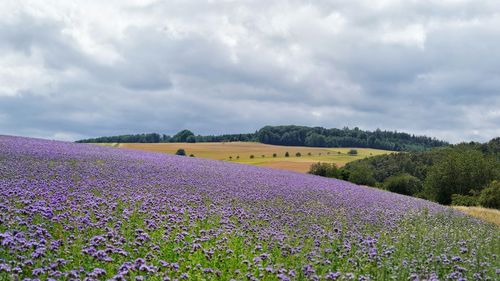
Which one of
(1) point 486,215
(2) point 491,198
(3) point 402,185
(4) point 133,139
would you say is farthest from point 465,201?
(4) point 133,139

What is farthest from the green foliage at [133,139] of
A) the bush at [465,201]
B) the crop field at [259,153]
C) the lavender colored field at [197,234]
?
the lavender colored field at [197,234]

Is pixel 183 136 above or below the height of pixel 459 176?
above

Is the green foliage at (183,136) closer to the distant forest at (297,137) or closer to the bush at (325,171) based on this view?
the distant forest at (297,137)

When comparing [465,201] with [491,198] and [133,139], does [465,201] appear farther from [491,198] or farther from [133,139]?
[133,139]

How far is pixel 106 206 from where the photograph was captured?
9492mm

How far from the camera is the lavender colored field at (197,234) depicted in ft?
21.2

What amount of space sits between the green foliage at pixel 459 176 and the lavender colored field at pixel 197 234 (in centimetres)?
3624

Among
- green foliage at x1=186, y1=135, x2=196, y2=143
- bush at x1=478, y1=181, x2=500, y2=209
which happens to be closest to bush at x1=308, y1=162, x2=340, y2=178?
bush at x1=478, y1=181, x2=500, y2=209

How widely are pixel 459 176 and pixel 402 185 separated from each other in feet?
24.5

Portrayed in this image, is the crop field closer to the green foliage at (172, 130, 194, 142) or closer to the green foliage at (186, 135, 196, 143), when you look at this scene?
the green foliage at (186, 135, 196, 143)

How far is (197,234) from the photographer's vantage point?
888 cm

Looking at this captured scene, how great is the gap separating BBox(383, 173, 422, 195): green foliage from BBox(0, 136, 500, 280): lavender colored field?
40271 millimetres

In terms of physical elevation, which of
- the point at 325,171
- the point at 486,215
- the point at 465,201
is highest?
Answer: the point at 325,171

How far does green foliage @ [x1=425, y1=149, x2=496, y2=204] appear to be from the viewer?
159 feet
